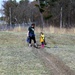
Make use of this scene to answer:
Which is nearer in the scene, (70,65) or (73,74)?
(73,74)

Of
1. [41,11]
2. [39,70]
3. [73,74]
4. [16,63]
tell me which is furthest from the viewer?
[41,11]

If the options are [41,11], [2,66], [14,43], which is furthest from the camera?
[41,11]

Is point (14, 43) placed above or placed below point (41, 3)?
below

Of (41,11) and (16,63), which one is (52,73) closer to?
(16,63)

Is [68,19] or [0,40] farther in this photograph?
[68,19]

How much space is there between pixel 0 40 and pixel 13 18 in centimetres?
4372

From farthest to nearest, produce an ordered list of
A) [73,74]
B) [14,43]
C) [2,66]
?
[14,43] → [2,66] → [73,74]

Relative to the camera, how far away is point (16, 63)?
1429 cm

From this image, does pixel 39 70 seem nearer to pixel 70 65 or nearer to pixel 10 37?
pixel 70 65

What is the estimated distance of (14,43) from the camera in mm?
29609

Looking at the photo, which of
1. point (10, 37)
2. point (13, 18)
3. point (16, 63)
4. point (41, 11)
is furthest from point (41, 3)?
point (16, 63)

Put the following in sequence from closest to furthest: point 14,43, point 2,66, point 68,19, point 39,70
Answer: point 39,70
point 2,66
point 14,43
point 68,19

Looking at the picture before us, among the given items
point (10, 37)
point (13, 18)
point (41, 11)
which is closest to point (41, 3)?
point (41, 11)

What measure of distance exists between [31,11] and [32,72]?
63.8 metres
